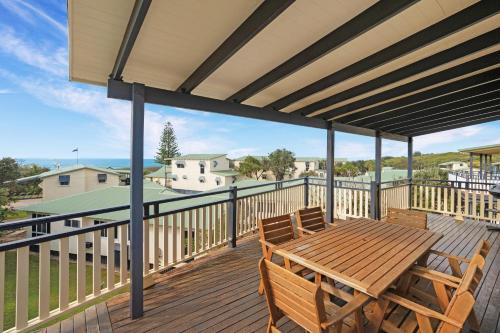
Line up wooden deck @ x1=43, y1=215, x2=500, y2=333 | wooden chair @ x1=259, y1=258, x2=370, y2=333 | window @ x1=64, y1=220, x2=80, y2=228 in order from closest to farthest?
wooden chair @ x1=259, y1=258, x2=370, y2=333
wooden deck @ x1=43, y1=215, x2=500, y2=333
window @ x1=64, y1=220, x2=80, y2=228

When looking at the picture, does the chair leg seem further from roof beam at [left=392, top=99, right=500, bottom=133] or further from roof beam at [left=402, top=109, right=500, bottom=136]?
roof beam at [left=402, top=109, right=500, bottom=136]

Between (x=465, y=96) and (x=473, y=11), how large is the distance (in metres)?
2.82

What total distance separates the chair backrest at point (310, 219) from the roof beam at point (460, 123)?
5.31m

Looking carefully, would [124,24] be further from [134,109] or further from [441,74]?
A: [441,74]

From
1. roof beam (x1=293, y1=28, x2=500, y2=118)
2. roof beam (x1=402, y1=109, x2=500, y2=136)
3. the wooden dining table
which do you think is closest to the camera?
the wooden dining table

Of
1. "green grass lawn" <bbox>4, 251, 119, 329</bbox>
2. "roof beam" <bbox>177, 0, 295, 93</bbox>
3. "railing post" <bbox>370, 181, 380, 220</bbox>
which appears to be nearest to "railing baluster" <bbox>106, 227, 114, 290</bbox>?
"roof beam" <bbox>177, 0, 295, 93</bbox>

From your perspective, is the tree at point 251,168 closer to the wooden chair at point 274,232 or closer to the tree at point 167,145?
the tree at point 167,145

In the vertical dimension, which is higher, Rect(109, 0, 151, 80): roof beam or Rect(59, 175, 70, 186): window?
Rect(109, 0, 151, 80): roof beam

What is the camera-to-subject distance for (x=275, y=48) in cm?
231

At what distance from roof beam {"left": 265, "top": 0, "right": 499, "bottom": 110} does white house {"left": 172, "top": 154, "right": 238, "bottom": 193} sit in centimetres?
2820

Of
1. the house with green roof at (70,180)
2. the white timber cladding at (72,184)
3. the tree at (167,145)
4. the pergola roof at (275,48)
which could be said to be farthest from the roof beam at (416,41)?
the tree at (167,145)

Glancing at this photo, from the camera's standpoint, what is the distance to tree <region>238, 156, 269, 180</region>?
123 ft

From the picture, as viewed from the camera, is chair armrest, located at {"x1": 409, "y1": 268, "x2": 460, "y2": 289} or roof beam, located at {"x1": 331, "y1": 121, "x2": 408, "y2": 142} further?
roof beam, located at {"x1": 331, "y1": 121, "x2": 408, "y2": 142}

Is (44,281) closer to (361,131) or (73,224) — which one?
(361,131)
